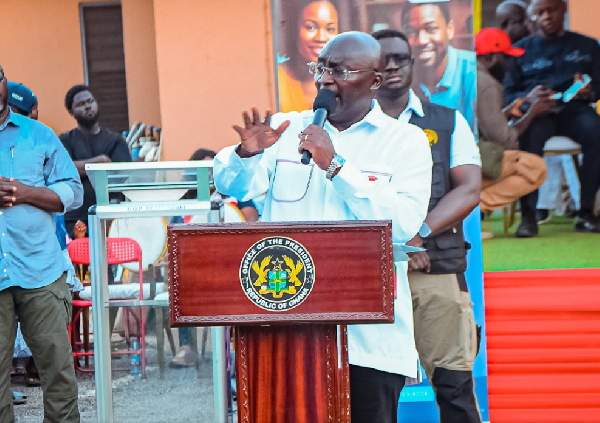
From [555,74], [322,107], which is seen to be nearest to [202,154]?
[555,74]

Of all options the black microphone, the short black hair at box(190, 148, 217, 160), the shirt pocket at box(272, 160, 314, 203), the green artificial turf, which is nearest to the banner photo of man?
the green artificial turf

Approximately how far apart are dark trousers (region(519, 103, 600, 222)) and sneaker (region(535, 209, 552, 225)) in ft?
0.08

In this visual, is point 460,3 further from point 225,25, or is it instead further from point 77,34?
point 77,34

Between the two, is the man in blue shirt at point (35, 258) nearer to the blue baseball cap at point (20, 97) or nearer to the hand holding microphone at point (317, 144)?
the blue baseball cap at point (20, 97)

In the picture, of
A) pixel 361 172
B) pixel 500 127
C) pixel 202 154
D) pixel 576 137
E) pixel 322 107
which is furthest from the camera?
pixel 202 154

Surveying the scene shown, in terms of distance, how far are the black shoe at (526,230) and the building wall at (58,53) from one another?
3829 millimetres

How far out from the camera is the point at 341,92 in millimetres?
2486

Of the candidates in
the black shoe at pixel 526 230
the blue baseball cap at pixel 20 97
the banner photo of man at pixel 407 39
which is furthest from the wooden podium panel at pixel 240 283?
the blue baseball cap at pixel 20 97

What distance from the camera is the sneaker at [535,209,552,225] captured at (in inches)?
160

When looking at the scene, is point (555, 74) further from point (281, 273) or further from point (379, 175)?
point (281, 273)

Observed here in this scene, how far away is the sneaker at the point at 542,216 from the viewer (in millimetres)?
4059

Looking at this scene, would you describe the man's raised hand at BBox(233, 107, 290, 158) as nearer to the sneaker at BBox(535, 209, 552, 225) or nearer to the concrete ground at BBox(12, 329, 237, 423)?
the concrete ground at BBox(12, 329, 237, 423)

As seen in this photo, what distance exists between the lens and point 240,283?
1.97 meters

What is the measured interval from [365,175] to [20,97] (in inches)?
119
